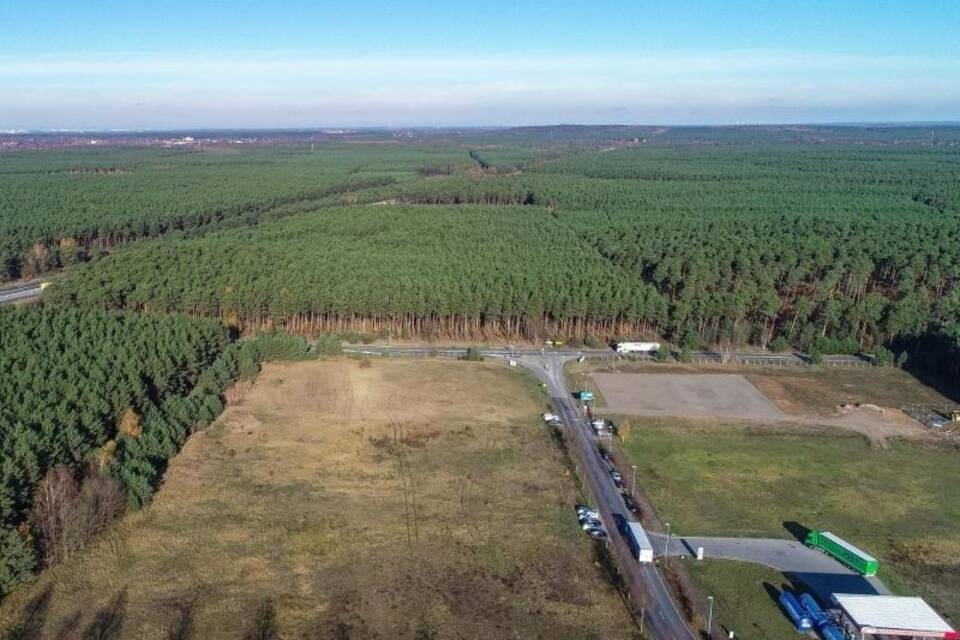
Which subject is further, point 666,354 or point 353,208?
point 353,208

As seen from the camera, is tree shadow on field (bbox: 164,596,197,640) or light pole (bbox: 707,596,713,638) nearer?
tree shadow on field (bbox: 164,596,197,640)

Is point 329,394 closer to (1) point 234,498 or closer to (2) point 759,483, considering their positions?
(1) point 234,498

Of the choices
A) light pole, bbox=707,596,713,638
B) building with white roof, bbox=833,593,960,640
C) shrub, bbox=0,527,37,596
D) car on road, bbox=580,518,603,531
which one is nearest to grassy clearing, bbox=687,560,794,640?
light pole, bbox=707,596,713,638

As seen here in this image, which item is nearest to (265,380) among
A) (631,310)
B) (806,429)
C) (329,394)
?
(329,394)

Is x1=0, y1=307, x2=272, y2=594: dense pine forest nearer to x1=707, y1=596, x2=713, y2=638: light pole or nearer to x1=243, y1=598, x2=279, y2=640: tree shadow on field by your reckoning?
x1=243, y1=598, x2=279, y2=640: tree shadow on field

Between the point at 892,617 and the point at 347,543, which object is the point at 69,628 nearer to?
the point at 347,543

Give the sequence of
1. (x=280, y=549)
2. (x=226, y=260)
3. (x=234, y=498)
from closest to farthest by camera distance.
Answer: (x=280, y=549)
(x=234, y=498)
(x=226, y=260)
